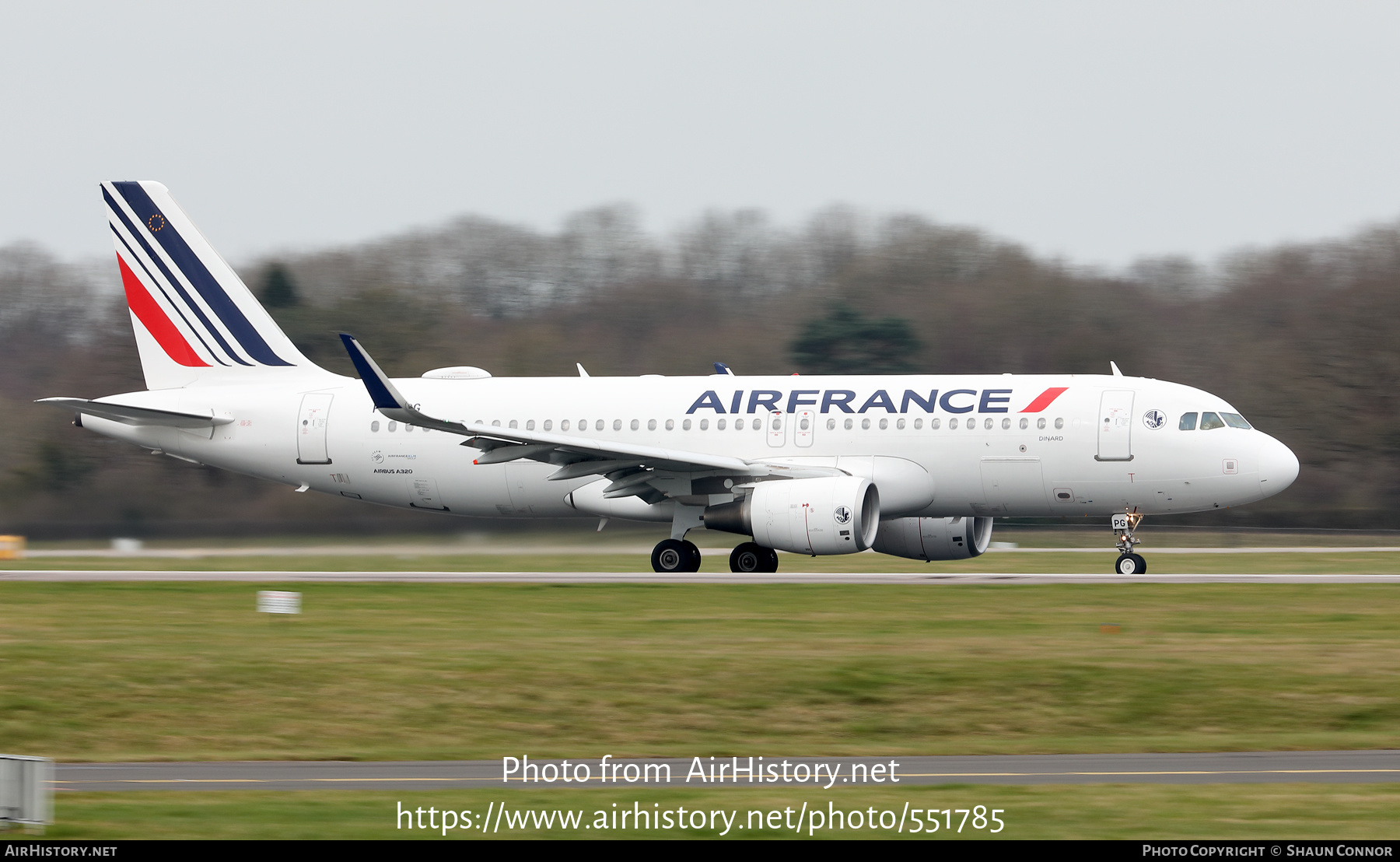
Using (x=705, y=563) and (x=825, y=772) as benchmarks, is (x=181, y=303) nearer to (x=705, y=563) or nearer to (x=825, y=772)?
(x=705, y=563)

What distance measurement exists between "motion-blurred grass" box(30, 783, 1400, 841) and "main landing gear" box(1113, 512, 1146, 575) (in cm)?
1891

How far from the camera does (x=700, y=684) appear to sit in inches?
776

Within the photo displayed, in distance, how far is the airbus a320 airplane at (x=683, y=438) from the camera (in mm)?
32719

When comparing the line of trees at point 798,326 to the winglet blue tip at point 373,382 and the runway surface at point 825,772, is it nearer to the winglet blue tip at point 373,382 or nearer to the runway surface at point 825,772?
the winglet blue tip at point 373,382

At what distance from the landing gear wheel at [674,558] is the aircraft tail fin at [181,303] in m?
9.84

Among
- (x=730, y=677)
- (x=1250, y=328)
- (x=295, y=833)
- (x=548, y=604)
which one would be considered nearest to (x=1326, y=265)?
(x=1250, y=328)

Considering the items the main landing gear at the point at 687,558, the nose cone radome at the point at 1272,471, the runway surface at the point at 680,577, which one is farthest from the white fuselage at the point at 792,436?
the runway surface at the point at 680,577

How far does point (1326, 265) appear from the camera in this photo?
6731 cm

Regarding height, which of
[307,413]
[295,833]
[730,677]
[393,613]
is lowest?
[295,833]

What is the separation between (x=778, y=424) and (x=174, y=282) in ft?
46.8

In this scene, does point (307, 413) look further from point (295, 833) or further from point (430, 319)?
point (430, 319)

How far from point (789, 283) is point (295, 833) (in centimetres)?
6624

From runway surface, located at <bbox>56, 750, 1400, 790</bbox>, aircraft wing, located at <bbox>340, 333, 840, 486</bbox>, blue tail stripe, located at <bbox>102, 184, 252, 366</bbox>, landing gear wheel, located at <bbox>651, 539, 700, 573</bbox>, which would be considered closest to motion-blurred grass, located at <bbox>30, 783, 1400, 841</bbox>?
runway surface, located at <bbox>56, 750, 1400, 790</bbox>

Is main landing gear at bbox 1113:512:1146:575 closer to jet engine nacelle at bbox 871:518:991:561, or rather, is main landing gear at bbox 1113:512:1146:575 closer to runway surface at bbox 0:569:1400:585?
runway surface at bbox 0:569:1400:585
